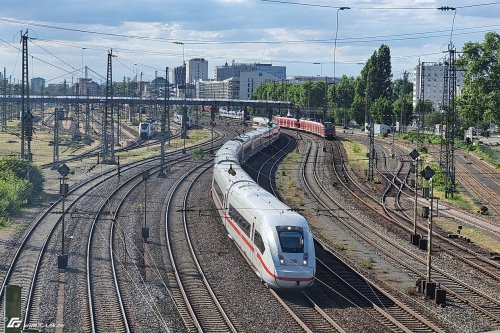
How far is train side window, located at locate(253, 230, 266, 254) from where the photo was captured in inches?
959

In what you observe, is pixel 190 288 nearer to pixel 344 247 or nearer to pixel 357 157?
pixel 344 247

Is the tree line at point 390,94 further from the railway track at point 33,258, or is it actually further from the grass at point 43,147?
the grass at point 43,147

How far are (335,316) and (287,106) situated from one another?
117722 millimetres

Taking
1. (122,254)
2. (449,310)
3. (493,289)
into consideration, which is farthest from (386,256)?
(122,254)

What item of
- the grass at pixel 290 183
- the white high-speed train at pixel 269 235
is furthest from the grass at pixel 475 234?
the white high-speed train at pixel 269 235

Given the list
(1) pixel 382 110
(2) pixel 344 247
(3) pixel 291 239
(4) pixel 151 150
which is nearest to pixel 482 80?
(2) pixel 344 247

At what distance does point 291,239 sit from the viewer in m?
23.9

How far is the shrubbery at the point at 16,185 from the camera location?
37.9 metres

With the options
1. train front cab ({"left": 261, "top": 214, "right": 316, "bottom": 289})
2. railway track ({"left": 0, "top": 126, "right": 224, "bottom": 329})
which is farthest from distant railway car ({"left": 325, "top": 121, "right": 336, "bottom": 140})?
train front cab ({"left": 261, "top": 214, "right": 316, "bottom": 289})

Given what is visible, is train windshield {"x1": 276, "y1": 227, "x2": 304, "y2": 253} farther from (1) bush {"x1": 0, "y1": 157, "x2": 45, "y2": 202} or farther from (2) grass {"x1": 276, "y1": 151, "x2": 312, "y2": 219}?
(1) bush {"x1": 0, "y1": 157, "x2": 45, "y2": 202}

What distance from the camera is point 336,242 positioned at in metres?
32.7

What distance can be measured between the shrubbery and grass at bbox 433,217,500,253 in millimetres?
23513

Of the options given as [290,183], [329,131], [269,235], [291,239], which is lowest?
[290,183]

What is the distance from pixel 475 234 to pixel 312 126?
6457 cm
